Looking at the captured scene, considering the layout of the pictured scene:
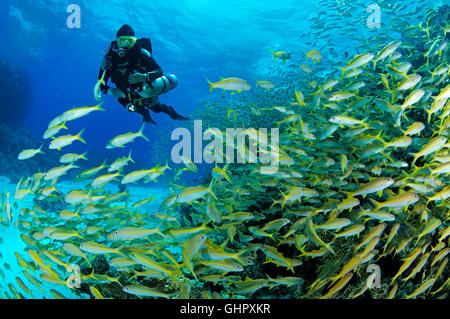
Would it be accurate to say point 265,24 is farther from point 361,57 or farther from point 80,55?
point 80,55

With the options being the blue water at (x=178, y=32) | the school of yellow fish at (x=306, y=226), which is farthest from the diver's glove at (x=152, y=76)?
the blue water at (x=178, y=32)

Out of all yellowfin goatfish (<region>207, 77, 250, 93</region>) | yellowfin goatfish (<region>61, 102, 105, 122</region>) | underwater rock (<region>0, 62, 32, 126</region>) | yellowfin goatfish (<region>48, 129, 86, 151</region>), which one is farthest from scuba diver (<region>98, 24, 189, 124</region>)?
underwater rock (<region>0, 62, 32, 126</region>)

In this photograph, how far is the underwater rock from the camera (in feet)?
77.4

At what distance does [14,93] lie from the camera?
24.5 meters

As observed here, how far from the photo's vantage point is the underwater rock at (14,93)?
77.4 ft

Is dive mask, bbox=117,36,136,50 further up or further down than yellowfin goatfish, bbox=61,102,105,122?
further up

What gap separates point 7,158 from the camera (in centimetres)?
1652

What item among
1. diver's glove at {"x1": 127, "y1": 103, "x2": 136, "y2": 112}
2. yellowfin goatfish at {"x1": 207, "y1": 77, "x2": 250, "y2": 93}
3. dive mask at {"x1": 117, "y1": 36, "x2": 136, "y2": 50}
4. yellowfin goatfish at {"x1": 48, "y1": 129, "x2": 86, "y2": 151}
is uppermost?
dive mask at {"x1": 117, "y1": 36, "x2": 136, "y2": 50}

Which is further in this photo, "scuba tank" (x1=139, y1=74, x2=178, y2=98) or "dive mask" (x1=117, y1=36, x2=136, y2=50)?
"scuba tank" (x1=139, y1=74, x2=178, y2=98)

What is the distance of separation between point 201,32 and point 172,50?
5.82 m

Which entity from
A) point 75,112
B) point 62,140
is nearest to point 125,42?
point 75,112

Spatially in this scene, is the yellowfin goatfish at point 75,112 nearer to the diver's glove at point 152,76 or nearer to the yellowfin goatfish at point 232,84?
the diver's glove at point 152,76

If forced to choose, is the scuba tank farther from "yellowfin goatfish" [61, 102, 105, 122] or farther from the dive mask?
"yellowfin goatfish" [61, 102, 105, 122]

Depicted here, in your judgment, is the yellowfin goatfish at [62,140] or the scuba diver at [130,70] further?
the scuba diver at [130,70]
